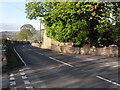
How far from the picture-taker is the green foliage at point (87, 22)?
1067 inches

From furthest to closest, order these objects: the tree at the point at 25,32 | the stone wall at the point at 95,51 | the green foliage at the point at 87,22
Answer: the tree at the point at 25,32, the green foliage at the point at 87,22, the stone wall at the point at 95,51

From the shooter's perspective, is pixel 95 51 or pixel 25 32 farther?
pixel 25 32

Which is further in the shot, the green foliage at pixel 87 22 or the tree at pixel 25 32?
the tree at pixel 25 32

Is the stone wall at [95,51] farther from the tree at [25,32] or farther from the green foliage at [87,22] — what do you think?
Result: the tree at [25,32]

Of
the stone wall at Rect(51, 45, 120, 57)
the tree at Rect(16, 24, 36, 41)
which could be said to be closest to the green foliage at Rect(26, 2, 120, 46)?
the stone wall at Rect(51, 45, 120, 57)

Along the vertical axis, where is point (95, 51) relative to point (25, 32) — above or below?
below

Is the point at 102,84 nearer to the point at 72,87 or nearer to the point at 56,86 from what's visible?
the point at 72,87

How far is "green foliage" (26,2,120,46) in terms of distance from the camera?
88.9 ft

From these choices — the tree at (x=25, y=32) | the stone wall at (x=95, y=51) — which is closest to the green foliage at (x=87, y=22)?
the stone wall at (x=95, y=51)

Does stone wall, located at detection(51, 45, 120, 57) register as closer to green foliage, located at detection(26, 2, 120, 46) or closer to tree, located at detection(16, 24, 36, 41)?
green foliage, located at detection(26, 2, 120, 46)

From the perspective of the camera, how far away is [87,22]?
94.5 ft

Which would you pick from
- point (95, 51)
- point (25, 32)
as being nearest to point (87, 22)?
point (95, 51)

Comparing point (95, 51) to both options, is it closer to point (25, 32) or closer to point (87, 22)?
point (87, 22)

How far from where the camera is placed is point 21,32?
13550cm
